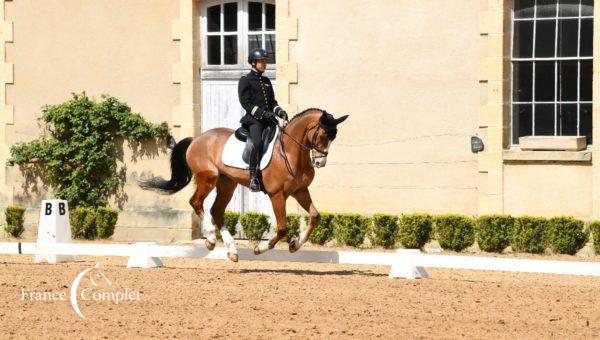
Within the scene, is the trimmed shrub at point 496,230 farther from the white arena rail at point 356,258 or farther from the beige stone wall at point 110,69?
the beige stone wall at point 110,69

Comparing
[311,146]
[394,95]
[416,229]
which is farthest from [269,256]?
[394,95]

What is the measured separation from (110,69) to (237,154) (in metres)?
6.06

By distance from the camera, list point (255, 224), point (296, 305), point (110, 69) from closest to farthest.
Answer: point (296, 305), point (255, 224), point (110, 69)

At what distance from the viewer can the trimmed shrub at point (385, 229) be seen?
16.9 metres

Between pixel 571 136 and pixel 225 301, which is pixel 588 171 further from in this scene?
pixel 225 301

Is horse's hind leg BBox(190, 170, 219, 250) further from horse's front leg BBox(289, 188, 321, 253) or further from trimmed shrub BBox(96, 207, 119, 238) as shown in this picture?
trimmed shrub BBox(96, 207, 119, 238)

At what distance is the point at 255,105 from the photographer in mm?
13438

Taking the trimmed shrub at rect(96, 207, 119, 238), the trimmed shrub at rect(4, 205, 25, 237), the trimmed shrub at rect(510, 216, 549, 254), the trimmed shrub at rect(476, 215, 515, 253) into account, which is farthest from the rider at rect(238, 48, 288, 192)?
the trimmed shrub at rect(4, 205, 25, 237)

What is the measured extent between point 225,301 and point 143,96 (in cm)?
811

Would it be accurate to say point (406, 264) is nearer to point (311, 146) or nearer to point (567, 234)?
point (311, 146)

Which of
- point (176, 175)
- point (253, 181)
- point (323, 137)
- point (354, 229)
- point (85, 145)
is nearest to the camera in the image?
point (323, 137)

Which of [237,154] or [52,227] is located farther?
[52,227]

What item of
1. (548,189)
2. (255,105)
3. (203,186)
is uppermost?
(255,105)

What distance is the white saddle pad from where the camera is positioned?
13420 mm
